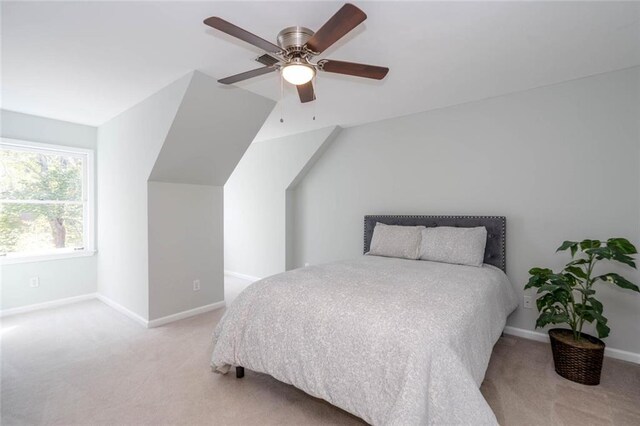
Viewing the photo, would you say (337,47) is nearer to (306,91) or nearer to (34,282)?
(306,91)

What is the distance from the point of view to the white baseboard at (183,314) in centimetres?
307

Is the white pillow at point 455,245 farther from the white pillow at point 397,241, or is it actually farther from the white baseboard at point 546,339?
the white baseboard at point 546,339

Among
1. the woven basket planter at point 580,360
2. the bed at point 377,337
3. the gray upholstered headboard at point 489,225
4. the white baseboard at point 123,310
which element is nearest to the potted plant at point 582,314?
the woven basket planter at point 580,360

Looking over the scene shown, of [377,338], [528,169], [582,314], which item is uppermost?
[528,169]

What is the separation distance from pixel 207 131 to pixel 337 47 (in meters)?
1.58

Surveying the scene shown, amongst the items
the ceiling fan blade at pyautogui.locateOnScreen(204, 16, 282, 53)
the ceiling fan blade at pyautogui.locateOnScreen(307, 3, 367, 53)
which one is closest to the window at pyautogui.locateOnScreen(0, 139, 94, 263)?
the ceiling fan blade at pyautogui.locateOnScreen(204, 16, 282, 53)

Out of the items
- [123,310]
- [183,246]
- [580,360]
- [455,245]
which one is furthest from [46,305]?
[580,360]

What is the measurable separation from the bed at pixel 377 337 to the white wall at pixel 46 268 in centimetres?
297

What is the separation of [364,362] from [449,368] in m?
0.39

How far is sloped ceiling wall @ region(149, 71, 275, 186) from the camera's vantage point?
2656 millimetres

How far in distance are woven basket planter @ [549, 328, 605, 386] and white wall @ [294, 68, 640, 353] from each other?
24.8 inches

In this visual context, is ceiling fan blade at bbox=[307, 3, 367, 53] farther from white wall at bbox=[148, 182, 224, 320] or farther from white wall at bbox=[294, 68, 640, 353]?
white wall at bbox=[148, 182, 224, 320]

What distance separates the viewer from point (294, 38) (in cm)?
168

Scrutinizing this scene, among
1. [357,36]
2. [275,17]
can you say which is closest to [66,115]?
[275,17]
